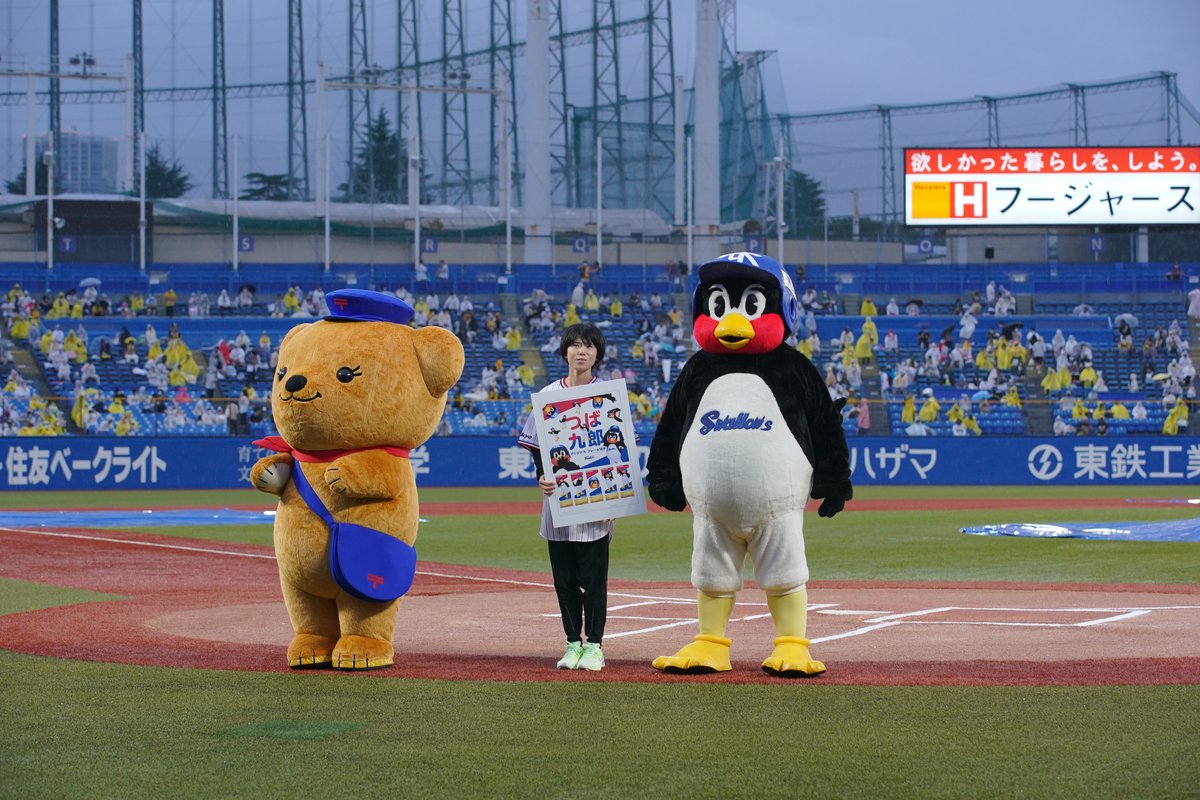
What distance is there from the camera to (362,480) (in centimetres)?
749

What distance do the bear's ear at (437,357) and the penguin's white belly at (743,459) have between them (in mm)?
1400

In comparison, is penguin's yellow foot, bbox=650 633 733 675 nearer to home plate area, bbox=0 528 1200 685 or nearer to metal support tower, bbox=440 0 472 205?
home plate area, bbox=0 528 1200 685

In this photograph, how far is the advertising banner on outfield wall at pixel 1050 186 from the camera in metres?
40.2

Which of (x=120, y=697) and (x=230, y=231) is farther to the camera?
(x=230, y=231)

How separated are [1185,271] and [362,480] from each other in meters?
40.4

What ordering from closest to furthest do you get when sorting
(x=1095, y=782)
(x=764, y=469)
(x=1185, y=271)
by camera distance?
(x=1095, y=782) < (x=764, y=469) < (x=1185, y=271)

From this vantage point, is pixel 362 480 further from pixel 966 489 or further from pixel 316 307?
pixel 316 307

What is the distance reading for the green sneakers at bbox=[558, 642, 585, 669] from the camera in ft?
24.6

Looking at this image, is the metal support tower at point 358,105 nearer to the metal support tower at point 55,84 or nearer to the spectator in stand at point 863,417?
the metal support tower at point 55,84

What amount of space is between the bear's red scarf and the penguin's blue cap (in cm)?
179

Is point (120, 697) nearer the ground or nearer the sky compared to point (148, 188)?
nearer the ground

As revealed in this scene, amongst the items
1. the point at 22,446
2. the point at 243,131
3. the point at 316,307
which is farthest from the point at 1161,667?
the point at 243,131

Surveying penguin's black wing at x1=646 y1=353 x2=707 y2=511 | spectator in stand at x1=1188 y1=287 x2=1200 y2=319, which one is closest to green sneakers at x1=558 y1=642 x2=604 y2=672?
penguin's black wing at x1=646 y1=353 x2=707 y2=511

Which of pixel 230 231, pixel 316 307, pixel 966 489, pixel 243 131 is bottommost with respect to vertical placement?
pixel 966 489
